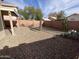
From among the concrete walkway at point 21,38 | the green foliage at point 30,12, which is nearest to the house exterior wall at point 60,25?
the concrete walkway at point 21,38

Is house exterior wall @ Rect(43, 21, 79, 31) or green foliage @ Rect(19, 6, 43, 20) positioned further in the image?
green foliage @ Rect(19, 6, 43, 20)

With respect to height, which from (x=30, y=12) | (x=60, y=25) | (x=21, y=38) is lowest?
(x=21, y=38)

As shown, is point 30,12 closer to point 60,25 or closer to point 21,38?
point 60,25

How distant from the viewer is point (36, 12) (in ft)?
139

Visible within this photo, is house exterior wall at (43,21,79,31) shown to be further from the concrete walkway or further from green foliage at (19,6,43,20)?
green foliage at (19,6,43,20)

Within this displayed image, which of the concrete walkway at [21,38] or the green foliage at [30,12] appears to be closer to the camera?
the concrete walkway at [21,38]

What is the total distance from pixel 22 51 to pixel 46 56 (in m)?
1.74

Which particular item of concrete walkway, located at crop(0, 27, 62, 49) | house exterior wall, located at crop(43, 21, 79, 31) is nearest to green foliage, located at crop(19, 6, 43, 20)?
house exterior wall, located at crop(43, 21, 79, 31)

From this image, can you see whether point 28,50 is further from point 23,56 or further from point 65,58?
point 65,58

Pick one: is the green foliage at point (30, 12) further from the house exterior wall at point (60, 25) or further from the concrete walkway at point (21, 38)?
the concrete walkway at point (21, 38)

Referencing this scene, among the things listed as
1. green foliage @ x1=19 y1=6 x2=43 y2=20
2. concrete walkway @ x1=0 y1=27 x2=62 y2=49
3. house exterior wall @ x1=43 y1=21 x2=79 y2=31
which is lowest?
concrete walkway @ x1=0 y1=27 x2=62 y2=49

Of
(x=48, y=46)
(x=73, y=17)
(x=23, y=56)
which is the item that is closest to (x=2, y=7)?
(x=48, y=46)

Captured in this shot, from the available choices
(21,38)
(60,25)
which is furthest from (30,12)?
(21,38)

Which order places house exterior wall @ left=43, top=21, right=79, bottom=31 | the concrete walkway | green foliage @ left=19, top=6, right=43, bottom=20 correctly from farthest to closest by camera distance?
green foliage @ left=19, top=6, right=43, bottom=20 < house exterior wall @ left=43, top=21, right=79, bottom=31 < the concrete walkway
